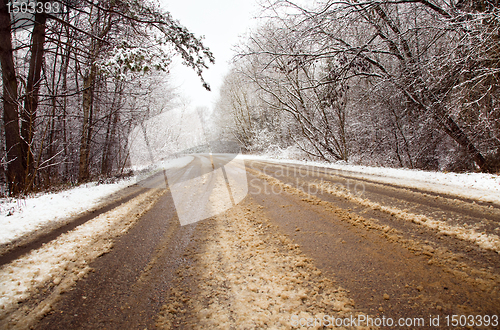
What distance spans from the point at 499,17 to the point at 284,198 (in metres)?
5.41

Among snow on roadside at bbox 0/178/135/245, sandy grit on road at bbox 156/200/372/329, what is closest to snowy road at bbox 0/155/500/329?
sandy grit on road at bbox 156/200/372/329

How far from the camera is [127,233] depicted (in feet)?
10.2

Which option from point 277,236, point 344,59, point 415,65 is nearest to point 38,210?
point 277,236

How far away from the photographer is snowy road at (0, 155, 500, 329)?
144 cm

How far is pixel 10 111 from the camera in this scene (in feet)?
19.1

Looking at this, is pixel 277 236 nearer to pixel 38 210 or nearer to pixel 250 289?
pixel 250 289

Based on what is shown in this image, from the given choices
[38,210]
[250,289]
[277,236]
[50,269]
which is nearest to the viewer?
[250,289]

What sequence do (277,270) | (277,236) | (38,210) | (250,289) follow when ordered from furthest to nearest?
(38,210) < (277,236) < (277,270) < (250,289)

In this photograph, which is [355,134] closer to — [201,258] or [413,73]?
[413,73]

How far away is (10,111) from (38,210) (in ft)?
11.9

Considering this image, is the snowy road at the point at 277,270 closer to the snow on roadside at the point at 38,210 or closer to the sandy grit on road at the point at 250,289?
the sandy grit on road at the point at 250,289

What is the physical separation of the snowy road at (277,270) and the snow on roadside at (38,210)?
1.34 m

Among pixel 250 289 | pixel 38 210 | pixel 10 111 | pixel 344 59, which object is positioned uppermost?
pixel 344 59

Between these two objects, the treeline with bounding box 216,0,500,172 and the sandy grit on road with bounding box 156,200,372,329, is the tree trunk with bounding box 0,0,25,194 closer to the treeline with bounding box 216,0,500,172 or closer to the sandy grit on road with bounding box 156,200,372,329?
the treeline with bounding box 216,0,500,172
